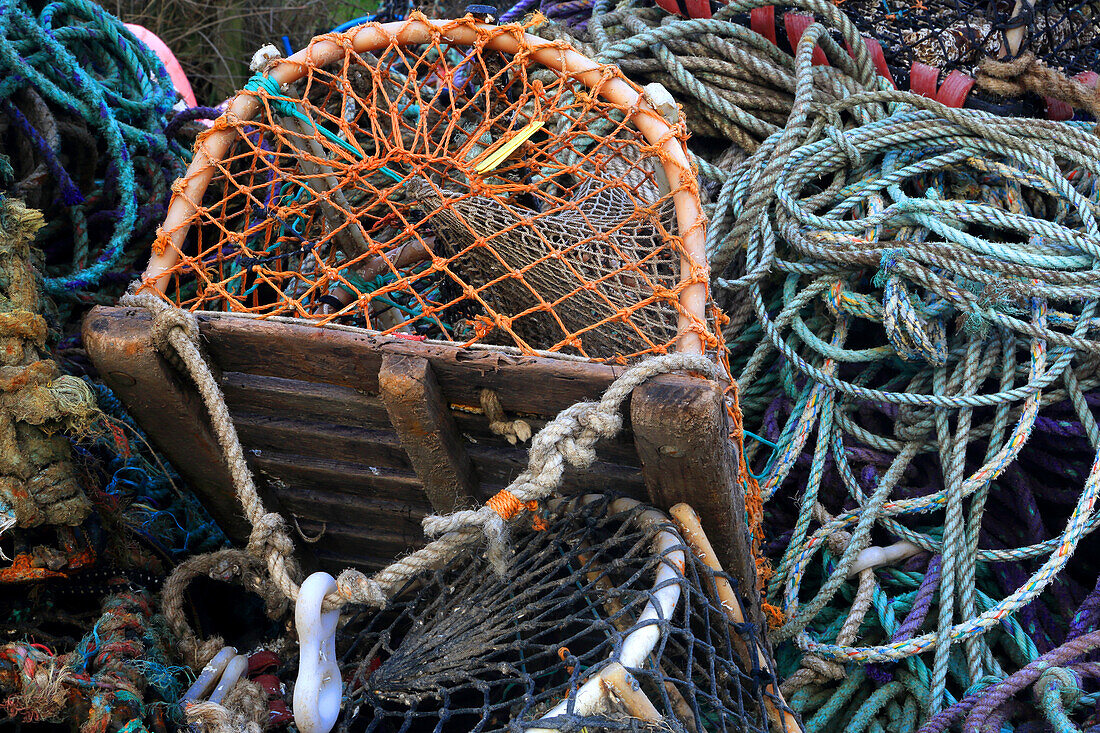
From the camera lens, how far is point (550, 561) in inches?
60.2

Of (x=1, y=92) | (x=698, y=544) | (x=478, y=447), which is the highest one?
A: (x=1, y=92)

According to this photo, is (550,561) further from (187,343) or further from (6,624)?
(6,624)

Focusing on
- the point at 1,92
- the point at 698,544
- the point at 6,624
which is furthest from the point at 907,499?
the point at 1,92

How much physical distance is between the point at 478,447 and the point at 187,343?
56cm

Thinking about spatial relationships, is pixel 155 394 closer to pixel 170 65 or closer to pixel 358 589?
pixel 358 589

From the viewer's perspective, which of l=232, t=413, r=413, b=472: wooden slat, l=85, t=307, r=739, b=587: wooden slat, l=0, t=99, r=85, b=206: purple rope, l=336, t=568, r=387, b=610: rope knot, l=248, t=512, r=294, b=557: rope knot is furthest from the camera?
l=0, t=99, r=85, b=206: purple rope

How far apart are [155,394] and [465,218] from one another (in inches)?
30.9

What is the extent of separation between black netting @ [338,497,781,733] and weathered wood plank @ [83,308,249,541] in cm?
46

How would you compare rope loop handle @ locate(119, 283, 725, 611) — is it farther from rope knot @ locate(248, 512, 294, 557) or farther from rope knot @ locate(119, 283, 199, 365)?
rope knot @ locate(119, 283, 199, 365)

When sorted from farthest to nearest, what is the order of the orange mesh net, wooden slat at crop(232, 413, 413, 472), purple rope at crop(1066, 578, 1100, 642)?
purple rope at crop(1066, 578, 1100, 642) < the orange mesh net < wooden slat at crop(232, 413, 413, 472)

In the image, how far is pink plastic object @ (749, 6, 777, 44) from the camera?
8.95 feet

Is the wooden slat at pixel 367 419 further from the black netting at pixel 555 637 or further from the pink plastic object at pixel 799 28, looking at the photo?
the pink plastic object at pixel 799 28

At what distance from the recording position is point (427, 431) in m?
1.48

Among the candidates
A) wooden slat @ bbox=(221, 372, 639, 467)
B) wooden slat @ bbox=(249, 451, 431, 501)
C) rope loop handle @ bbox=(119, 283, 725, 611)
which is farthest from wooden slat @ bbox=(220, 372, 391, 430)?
rope loop handle @ bbox=(119, 283, 725, 611)
